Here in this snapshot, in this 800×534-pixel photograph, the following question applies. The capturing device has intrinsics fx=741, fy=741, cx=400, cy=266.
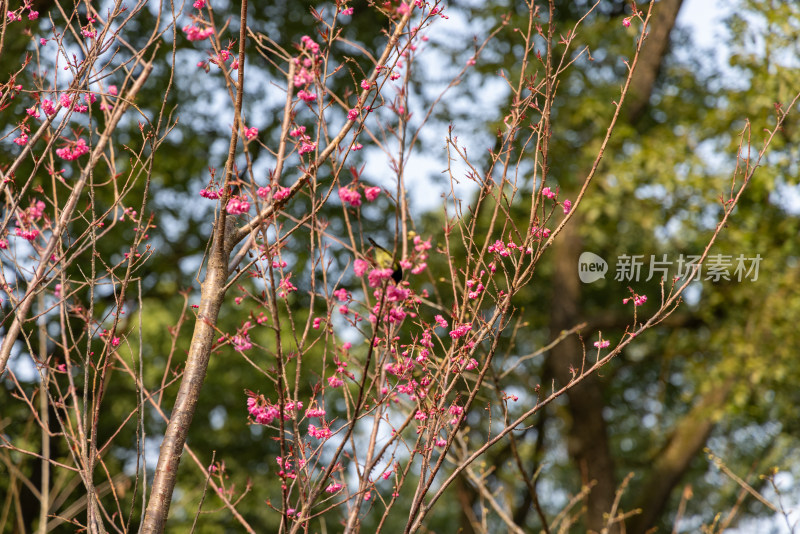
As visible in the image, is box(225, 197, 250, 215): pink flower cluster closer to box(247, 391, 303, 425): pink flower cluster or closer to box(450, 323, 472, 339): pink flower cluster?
box(247, 391, 303, 425): pink flower cluster

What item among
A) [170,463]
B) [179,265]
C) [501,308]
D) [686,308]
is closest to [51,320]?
[179,265]

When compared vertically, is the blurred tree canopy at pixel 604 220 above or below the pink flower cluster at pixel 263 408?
above

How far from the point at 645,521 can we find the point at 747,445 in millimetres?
5893

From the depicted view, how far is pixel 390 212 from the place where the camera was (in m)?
8.55

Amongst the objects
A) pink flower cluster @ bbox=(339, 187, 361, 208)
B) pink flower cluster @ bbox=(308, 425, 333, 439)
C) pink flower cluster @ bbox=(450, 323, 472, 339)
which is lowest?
pink flower cluster @ bbox=(308, 425, 333, 439)

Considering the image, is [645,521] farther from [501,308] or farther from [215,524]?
[501,308]

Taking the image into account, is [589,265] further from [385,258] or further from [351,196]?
[351,196]

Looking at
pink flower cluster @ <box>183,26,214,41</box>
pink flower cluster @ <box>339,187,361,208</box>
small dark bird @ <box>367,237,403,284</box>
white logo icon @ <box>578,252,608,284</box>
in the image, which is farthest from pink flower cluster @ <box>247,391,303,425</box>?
white logo icon @ <box>578,252,608,284</box>

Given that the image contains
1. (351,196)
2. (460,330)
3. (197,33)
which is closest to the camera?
(351,196)

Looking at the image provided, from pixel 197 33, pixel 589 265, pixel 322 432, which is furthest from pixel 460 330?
pixel 589 265

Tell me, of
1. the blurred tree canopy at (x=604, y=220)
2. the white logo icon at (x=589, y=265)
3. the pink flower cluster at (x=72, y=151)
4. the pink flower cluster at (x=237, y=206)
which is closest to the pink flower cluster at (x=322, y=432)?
the pink flower cluster at (x=237, y=206)

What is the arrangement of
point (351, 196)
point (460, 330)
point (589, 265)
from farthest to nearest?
point (589, 265), point (460, 330), point (351, 196)

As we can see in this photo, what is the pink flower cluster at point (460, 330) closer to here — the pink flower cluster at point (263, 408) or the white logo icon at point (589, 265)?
the pink flower cluster at point (263, 408)

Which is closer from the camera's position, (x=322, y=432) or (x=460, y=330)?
(x=460, y=330)
